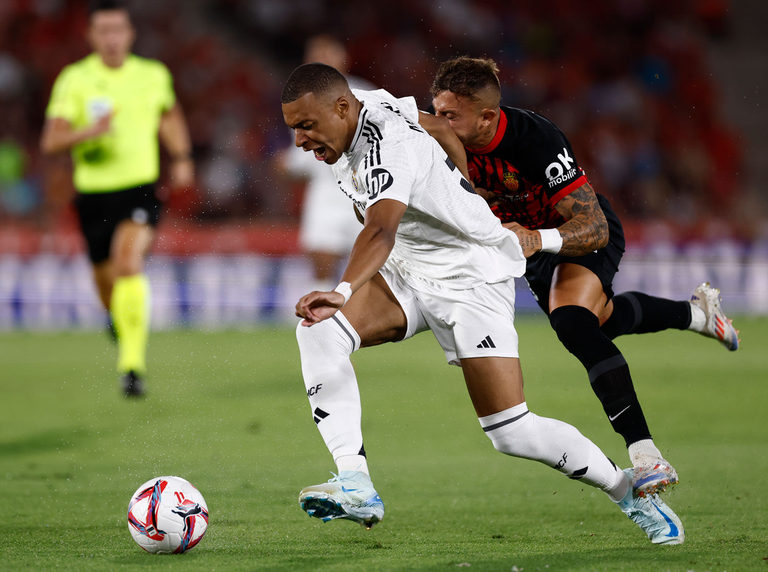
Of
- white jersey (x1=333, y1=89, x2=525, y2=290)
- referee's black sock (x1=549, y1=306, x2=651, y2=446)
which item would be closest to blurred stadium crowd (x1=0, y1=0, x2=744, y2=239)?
referee's black sock (x1=549, y1=306, x2=651, y2=446)

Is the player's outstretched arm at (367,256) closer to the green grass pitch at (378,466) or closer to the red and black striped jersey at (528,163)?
the green grass pitch at (378,466)

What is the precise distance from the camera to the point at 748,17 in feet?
66.3

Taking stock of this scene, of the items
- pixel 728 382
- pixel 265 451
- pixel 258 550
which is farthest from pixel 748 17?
pixel 258 550

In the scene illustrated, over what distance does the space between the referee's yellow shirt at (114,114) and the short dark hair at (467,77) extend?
4.32 m

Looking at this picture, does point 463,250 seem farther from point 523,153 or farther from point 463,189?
point 523,153

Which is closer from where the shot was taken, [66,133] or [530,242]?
[530,242]

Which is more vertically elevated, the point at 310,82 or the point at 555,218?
the point at 310,82

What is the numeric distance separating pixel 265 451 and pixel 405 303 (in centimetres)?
228

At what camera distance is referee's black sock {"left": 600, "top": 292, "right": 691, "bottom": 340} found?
15.5 feet

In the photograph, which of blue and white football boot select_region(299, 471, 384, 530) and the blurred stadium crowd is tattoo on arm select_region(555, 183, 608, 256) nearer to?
blue and white football boot select_region(299, 471, 384, 530)

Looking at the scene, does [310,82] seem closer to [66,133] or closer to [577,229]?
[577,229]

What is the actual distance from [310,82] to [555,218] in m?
1.54

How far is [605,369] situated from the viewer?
390 centimetres

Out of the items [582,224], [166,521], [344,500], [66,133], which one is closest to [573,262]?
[582,224]
